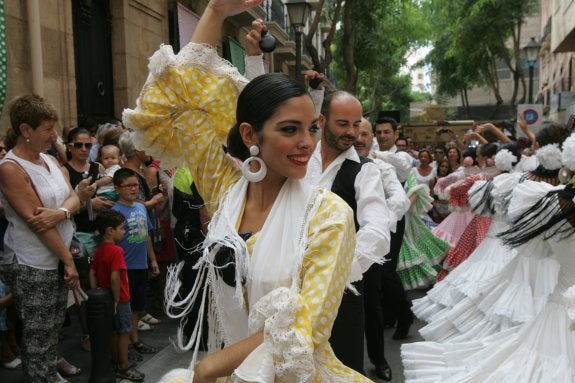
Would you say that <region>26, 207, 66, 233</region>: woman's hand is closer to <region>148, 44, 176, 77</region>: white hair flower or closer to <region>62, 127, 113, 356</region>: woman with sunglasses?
<region>62, 127, 113, 356</region>: woman with sunglasses

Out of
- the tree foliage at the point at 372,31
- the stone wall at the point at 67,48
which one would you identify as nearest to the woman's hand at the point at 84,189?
the stone wall at the point at 67,48

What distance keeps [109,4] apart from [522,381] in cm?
857

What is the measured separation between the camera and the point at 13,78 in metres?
6.89

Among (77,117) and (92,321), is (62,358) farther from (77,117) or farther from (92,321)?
(77,117)

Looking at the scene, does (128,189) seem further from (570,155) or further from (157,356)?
(570,155)

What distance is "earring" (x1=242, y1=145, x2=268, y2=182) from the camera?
81.2 inches

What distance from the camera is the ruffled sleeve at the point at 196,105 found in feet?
8.02

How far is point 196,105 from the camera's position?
2471 mm

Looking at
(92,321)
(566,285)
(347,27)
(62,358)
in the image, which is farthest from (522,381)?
(347,27)

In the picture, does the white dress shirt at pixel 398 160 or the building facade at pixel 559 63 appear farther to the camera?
the building facade at pixel 559 63

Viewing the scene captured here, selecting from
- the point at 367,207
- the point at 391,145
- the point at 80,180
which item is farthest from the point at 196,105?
the point at 391,145

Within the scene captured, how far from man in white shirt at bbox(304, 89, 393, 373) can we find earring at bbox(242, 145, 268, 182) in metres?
1.49

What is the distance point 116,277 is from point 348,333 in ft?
6.46

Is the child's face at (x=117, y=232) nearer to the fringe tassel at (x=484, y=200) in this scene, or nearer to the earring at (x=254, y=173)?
the earring at (x=254, y=173)
